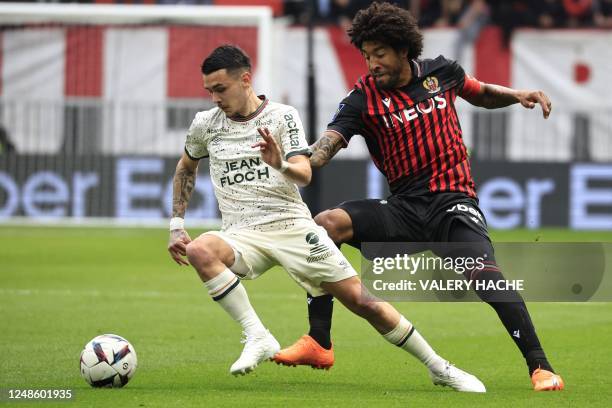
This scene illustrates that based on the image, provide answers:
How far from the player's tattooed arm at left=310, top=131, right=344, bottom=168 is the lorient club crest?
25.9 inches

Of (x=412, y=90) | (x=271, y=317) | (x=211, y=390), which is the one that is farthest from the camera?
(x=271, y=317)

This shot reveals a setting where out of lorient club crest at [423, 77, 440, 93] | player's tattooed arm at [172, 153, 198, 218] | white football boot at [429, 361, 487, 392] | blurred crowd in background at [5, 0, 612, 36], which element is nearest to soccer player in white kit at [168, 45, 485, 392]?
white football boot at [429, 361, 487, 392]

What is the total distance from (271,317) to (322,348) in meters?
3.22

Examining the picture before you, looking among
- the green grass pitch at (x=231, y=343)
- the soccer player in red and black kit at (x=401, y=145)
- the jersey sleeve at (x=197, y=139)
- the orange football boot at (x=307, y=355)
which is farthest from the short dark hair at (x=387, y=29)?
the green grass pitch at (x=231, y=343)

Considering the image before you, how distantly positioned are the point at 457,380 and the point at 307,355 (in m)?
1.00

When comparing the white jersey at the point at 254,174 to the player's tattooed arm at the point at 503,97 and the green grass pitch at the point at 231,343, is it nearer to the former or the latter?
the green grass pitch at the point at 231,343

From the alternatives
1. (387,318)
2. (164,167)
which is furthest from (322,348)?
(164,167)

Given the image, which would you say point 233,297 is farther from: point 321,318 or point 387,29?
point 387,29

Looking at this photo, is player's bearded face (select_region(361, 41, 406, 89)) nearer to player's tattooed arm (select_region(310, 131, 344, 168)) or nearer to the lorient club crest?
the lorient club crest

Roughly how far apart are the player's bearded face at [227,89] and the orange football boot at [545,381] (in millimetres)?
2364

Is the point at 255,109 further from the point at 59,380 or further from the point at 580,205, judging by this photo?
the point at 580,205

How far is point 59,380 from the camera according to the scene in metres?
7.57

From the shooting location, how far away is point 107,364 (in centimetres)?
725

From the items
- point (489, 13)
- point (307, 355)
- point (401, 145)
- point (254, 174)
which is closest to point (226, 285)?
point (254, 174)
